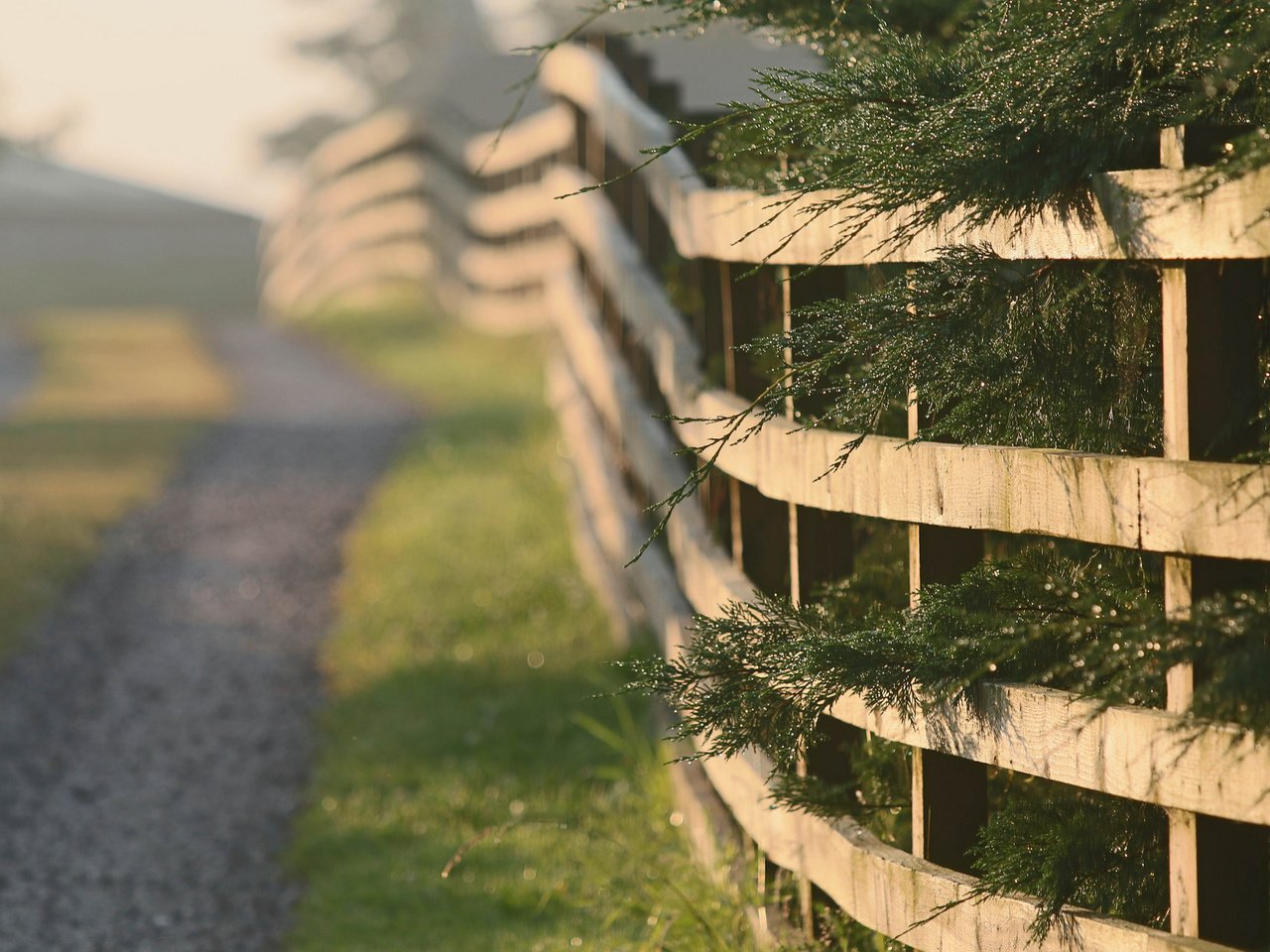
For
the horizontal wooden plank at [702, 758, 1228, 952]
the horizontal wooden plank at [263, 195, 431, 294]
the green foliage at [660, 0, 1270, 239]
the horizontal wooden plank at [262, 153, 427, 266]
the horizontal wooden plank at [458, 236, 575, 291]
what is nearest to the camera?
the green foliage at [660, 0, 1270, 239]

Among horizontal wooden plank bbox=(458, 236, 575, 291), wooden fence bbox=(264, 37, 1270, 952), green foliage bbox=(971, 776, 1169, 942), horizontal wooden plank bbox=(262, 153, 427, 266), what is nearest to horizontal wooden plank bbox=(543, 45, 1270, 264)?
wooden fence bbox=(264, 37, 1270, 952)

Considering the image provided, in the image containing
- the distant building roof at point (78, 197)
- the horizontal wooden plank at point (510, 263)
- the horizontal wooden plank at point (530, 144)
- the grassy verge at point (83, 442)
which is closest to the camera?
the grassy verge at point (83, 442)

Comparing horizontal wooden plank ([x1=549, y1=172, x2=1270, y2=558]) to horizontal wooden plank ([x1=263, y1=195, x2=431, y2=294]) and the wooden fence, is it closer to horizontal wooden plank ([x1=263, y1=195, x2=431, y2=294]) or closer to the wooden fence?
the wooden fence

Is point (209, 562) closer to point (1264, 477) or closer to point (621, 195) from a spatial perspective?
point (621, 195)

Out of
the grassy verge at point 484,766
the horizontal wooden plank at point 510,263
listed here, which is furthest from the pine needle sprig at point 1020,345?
the horizontal wooden plank at point 510,263

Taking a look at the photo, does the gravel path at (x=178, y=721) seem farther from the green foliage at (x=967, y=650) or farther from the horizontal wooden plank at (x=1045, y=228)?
the horizontal wooden plank at (x=1045, y=228)

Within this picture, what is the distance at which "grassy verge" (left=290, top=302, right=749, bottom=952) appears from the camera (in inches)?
181

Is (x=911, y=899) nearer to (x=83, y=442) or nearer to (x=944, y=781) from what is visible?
(x=944, y=781)

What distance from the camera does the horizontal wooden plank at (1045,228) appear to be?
2422 millimetres

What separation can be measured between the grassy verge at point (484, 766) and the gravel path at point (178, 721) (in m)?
0.22

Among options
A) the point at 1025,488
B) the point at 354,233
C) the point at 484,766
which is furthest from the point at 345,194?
the point at 1025,488

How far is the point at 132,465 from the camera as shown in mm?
12133

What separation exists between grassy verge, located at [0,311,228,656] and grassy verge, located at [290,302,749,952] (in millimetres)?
1708

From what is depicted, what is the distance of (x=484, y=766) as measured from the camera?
5836mm
